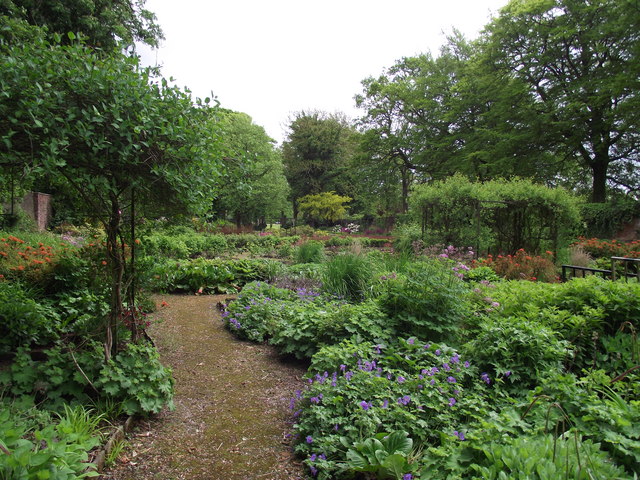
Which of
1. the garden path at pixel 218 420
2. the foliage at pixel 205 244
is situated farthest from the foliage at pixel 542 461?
the foliage at pixel 205 244

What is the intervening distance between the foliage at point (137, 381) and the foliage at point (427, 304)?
84.2 inches

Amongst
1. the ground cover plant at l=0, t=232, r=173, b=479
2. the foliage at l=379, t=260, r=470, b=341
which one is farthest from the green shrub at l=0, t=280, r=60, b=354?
the foliage at l=379, t=260, r=470, b=341

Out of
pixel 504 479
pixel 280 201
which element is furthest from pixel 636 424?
pixel 280 201

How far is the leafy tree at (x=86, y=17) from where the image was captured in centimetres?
1120

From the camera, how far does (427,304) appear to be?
367 cm

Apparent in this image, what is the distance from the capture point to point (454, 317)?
3.56m

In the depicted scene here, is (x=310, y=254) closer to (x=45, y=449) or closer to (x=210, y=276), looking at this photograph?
(x=210, y=276)

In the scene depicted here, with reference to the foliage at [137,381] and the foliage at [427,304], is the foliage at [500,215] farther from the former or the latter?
the foliage at [137,381]

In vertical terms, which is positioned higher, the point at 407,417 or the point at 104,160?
the point at 104,160

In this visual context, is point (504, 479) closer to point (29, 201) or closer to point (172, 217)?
point (172, 217)

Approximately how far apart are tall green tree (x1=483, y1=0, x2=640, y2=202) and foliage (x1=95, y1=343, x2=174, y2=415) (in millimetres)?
15923

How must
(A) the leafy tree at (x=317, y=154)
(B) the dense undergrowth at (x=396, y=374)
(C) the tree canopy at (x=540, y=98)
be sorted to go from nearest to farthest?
(B) the dense undergrowth at (x=396, y=374) → (C) the tree canopy at (x=540, y=98) → (A) the leafy tree at (x=317, y=154)

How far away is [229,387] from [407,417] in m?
1.61

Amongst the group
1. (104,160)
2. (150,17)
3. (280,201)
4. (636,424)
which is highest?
(150,17)
